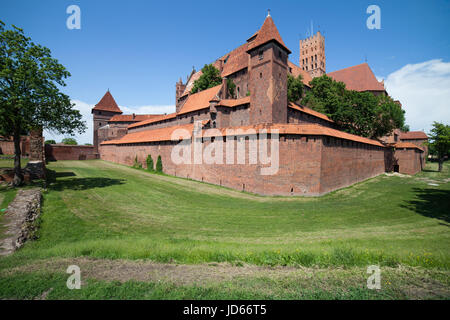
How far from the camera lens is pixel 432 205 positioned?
46.0ft

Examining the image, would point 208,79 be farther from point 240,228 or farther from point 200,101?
point 240,228

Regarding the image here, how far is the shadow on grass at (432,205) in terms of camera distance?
11953mm

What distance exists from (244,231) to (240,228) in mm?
407

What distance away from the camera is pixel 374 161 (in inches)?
1131

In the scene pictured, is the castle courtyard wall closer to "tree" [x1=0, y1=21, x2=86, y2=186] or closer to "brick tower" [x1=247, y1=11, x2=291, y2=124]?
"brick tower" [x1=247, y1=11, x2=291, y2=124]

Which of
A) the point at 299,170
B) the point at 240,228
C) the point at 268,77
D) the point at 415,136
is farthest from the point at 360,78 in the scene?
the point at 240,228

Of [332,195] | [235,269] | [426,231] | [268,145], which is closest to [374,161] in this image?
[332,195]

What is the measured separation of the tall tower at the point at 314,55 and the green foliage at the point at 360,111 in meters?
35.8

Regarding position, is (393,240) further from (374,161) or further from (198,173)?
(374,161)

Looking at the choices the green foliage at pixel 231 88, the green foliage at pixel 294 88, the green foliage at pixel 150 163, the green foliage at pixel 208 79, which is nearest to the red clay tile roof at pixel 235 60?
the green foliage at pixel 208 79

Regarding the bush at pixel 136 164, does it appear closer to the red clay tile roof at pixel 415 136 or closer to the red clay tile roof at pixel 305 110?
the red clay tile roof at pixel 305 110

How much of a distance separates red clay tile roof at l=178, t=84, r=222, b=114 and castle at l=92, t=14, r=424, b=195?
0.76ft

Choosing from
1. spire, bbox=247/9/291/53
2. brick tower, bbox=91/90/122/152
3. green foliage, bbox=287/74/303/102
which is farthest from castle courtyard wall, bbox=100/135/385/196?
brick tower, bbox=91/90/122/152

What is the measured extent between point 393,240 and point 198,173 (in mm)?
18300
